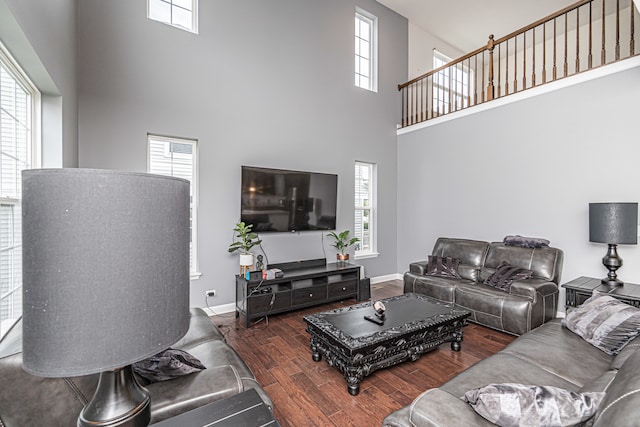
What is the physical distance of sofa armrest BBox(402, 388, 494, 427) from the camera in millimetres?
1136

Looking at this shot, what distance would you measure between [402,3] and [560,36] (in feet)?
10.8

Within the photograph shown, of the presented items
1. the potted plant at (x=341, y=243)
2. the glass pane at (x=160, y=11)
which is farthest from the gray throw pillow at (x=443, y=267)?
the glass pane at (x=160, y=11)

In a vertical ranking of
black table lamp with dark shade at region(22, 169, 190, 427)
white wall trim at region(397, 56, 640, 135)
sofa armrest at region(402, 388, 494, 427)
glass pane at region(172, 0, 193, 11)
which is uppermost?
glass pane at region(172, 0, 193, 11)

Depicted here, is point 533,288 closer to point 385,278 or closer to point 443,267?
point 443,267

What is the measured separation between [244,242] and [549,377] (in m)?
3.12

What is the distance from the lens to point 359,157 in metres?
5.37

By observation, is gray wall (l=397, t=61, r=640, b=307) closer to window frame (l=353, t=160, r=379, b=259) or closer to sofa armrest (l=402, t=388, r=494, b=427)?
window frame (l=353, t=160, r=379, b=259)

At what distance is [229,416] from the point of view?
1077 millimetres

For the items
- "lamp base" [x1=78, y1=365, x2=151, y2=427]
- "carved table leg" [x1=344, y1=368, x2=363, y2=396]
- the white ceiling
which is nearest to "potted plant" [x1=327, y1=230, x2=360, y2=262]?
"carved table leg" [x1=344, y1=368, x2=363, y2=396]

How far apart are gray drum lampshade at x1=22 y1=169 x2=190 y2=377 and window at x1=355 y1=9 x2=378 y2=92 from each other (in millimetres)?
5490

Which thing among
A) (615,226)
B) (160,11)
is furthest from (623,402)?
(160,11)

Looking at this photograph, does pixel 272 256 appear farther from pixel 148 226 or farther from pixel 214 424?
pixel 148 226

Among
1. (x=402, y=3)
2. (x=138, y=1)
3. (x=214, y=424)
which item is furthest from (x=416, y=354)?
(x=402, y=3)

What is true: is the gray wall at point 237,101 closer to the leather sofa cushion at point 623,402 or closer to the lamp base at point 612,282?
the lamp base at point 612,282
